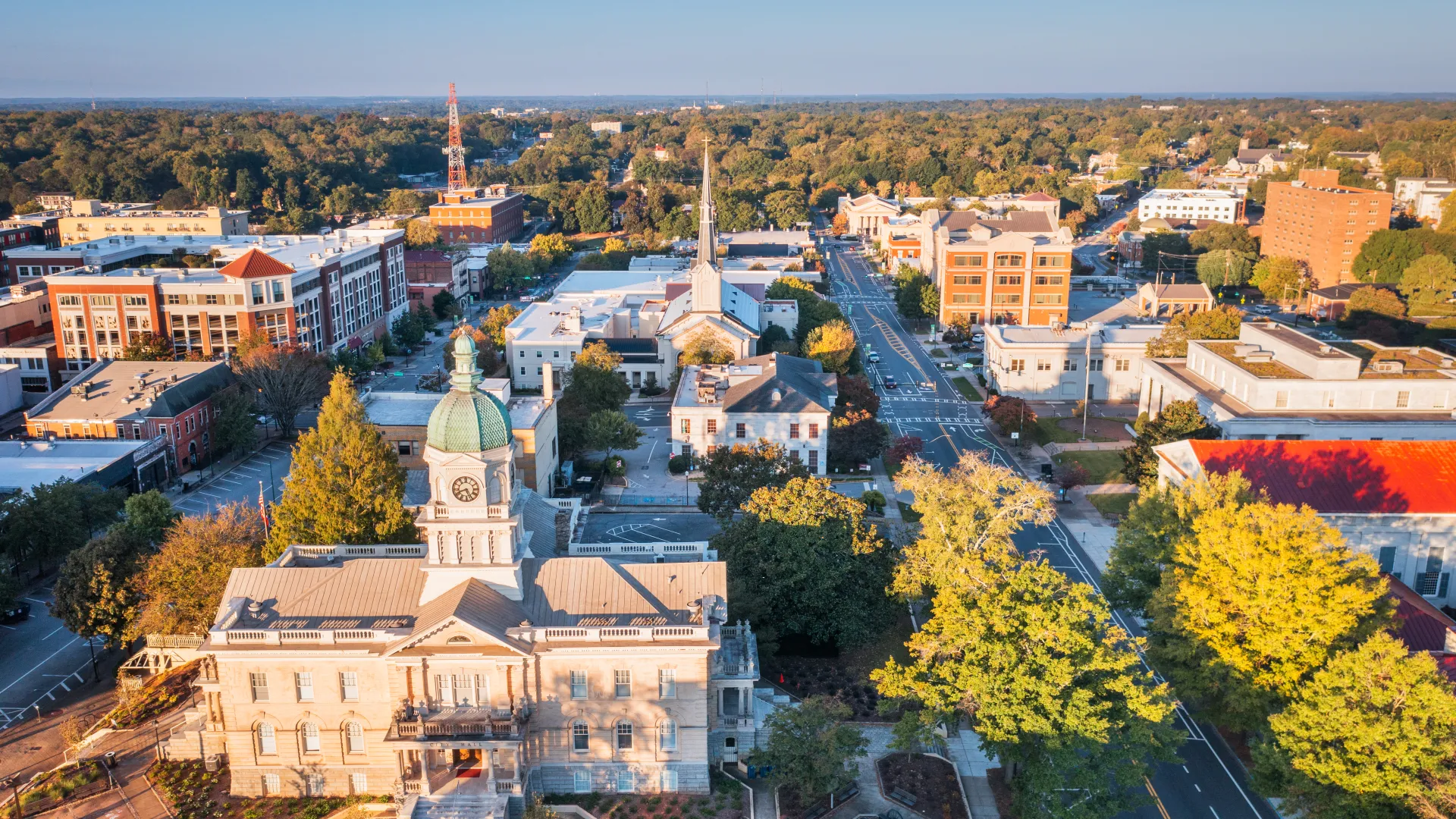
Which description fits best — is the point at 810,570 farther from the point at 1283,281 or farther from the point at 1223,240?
the point at 1223,240

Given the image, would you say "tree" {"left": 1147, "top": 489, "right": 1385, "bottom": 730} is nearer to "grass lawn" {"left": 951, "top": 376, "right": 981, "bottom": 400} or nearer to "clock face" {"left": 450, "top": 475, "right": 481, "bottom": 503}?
"clock face" {"left": 450, "top": 475, "right": 481, "bottom": 503}

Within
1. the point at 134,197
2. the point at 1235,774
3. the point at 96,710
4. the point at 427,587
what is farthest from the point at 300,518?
the point at 134,197

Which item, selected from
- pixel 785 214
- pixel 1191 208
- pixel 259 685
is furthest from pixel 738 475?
pixel 1191 208

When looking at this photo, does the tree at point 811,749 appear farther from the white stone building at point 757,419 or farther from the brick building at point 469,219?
the brick building at point 469,219

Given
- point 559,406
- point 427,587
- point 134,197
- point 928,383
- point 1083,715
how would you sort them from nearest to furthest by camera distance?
1. point 1083,715
2. point 427,587
3. point 559,406
4. point 928,383
5. point 134,197

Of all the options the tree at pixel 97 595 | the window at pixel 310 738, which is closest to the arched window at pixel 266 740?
the window at pixel 310 738

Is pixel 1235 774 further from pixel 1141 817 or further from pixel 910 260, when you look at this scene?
pixel 910 260
